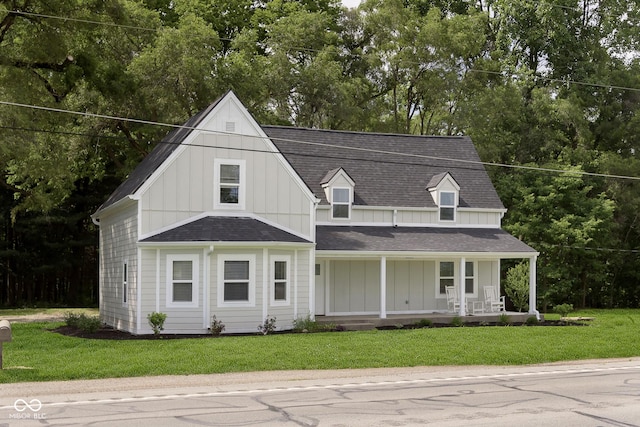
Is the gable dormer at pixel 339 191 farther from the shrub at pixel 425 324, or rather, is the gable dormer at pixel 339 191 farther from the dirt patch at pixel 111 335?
the dirt patch at pixel 111 335

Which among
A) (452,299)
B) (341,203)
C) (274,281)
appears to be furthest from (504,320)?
(274,281)

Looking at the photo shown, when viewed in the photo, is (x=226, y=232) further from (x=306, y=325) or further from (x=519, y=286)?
(x=519, y=286)

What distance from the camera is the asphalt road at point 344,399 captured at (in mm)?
11492

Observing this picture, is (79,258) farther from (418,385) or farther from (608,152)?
(418,385)

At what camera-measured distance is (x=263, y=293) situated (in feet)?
79.2

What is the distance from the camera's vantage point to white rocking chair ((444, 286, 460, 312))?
97.9 ft

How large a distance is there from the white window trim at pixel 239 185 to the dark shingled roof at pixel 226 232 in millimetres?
419

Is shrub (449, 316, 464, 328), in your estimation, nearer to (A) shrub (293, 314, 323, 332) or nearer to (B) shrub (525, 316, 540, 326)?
(B) shrub (525, 316, 540, 326)


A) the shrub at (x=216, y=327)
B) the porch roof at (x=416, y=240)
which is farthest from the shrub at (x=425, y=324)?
the shrub at (x=216, y=327)

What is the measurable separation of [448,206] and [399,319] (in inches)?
249

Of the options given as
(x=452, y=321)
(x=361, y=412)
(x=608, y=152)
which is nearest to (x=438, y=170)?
(x=452, y=321)

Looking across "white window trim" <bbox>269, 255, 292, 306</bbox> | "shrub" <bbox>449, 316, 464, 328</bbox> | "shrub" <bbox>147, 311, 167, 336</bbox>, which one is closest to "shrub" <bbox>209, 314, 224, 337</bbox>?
"shrub" <bbox>147, 311, 167, 336</bbox>

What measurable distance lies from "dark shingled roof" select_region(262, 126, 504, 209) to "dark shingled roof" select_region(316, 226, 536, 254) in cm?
116

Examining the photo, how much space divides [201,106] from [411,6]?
1921cm
